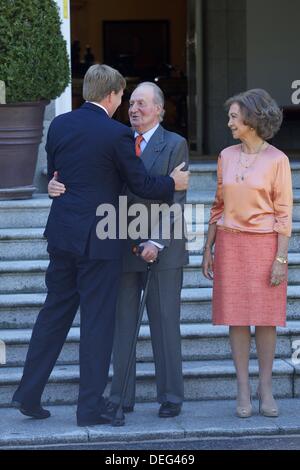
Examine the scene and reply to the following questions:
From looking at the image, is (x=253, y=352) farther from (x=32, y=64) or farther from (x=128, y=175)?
(x=32, y=64)

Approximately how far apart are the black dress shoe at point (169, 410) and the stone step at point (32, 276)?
4.31 ft

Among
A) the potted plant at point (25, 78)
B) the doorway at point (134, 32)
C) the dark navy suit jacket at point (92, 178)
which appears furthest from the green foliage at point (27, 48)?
the doorway at point (134, 32)

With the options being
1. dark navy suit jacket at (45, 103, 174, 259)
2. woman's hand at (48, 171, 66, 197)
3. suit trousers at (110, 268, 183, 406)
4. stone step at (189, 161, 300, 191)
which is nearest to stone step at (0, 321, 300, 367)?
suit trousers at (110, 268, 183, 406)

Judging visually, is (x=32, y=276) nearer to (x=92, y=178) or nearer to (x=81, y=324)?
(x=81, y=324)

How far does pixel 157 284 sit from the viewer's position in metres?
6.09

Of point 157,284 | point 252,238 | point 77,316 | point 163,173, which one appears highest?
point 163,173

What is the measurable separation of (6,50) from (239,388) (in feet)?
9.63

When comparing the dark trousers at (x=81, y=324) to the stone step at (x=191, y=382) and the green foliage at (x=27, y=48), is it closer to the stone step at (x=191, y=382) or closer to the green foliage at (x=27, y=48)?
the stone step at (x=191, y=382)

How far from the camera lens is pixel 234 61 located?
39.4 feet

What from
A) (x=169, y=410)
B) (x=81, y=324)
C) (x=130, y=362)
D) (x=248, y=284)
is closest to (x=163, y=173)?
(x=248, y=284)

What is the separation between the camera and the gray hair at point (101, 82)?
588 centimetres

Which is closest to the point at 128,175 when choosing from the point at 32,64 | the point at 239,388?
the point at 239,388

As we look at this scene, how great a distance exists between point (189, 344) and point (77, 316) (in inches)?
28.6
